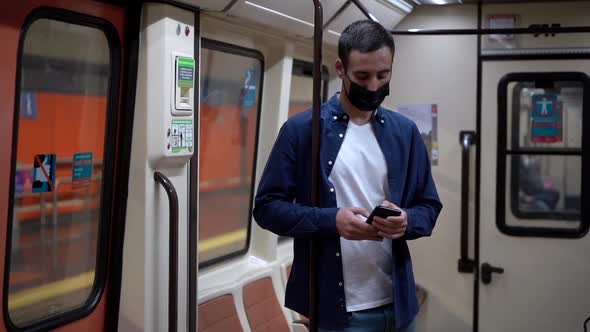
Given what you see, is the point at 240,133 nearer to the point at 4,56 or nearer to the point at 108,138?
the point at 108,138

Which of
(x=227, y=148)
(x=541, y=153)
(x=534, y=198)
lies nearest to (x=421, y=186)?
(x=227, y=148)

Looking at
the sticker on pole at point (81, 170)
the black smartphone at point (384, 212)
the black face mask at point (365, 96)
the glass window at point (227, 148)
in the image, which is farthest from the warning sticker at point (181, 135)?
the black smartphone at point (384, 212)

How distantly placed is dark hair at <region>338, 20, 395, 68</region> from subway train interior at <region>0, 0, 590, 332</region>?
120mm

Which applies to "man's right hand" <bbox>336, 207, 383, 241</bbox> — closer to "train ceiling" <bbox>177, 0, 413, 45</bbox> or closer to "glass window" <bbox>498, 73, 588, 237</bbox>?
"train ceiling" <bbox>177, 0, 413, 45</bbox>

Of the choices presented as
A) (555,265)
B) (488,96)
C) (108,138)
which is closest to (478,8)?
(488,96)

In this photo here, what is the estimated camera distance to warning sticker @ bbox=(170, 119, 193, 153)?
3062 millimetres

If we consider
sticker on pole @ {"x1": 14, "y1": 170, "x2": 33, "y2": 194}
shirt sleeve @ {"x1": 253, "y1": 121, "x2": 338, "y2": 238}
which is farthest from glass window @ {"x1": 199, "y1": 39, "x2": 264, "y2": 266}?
shirt sleeve @ {"x1": 253, "y1": 121, "x2": 338, "y2": 238}

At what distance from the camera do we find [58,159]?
9.24ft

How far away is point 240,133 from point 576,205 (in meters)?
2.46

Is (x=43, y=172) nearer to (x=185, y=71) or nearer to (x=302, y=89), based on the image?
(x=185, y=71)

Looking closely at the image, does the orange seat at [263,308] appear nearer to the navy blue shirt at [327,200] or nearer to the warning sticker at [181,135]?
the warning sticker at [181,135]

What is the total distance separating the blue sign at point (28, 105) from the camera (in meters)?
2.58

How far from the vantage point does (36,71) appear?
263cm

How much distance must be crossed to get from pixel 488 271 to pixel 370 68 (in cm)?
315
